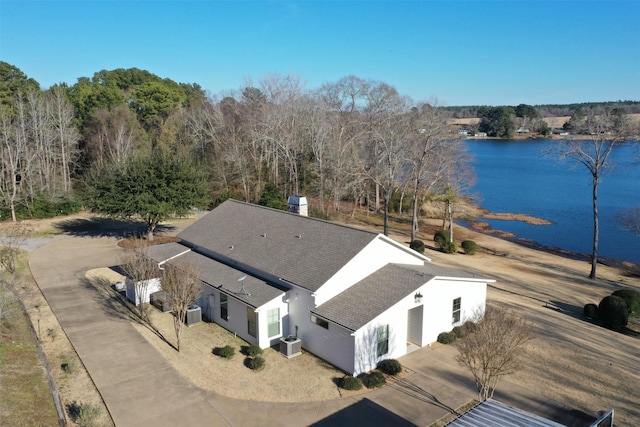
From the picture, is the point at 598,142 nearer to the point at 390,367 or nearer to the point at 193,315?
the point at 390,367

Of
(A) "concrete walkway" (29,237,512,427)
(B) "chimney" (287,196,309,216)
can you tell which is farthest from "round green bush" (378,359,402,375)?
(B) "chimney" (287,196,309,216)

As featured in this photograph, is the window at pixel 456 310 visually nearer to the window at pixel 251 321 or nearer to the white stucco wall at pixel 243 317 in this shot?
the white stucco wall at pixel 243 317

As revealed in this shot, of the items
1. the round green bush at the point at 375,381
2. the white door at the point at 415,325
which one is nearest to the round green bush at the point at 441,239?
the white door at the point at 415,325

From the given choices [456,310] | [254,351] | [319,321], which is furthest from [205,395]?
[456,310]

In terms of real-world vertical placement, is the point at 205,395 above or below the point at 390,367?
below

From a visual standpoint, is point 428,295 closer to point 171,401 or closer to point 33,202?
point 171,401

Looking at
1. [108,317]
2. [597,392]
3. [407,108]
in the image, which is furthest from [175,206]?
[407,108]

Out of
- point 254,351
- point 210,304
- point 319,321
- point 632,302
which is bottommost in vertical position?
point 632,302
